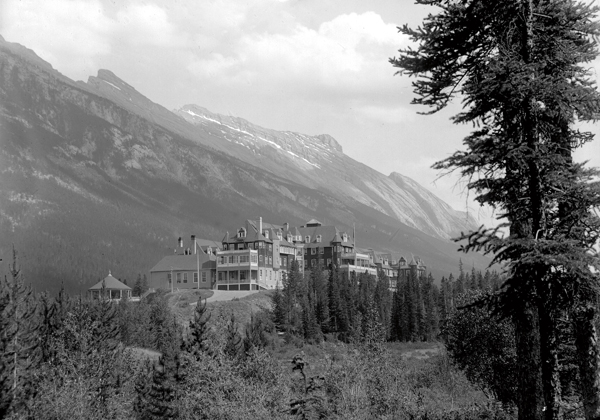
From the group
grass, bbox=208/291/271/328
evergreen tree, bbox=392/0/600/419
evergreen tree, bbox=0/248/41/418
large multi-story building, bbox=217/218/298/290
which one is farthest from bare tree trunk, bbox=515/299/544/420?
large multi-story building, bbox=217/218/298/290

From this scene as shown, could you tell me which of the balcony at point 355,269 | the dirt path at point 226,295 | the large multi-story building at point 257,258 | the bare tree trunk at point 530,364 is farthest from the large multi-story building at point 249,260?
the bare tree trunk at point 530,364

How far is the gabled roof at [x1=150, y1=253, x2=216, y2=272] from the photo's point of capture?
117875 mm

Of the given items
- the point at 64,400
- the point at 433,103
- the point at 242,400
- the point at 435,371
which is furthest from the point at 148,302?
the point at 433,103

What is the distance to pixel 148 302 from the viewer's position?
10944 centimetres

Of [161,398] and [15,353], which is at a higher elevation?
[15,353]

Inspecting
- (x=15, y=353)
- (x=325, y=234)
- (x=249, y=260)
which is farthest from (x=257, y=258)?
(x=15, y=353)

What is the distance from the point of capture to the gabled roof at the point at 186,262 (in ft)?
387

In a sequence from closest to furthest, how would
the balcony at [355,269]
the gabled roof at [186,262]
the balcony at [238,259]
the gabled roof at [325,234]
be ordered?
the balcony at [238,259] < the gabled roof at [186,262] < the balcony at [355,269] < the gabled roof at [325,234]

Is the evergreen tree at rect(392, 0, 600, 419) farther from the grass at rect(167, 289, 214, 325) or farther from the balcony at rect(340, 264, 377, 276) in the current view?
the balcony at rect(340, 264, 377, 276)

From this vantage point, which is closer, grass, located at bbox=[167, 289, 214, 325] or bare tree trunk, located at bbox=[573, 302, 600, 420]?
bare tree trunk, located at bbox=[573, 302, 600, 420]

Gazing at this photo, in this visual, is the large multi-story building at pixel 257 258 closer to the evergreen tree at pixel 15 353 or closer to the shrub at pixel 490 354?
the evergreen tree at pixel 15 353

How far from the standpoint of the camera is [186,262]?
396ft

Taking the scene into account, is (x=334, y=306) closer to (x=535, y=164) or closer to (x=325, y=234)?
(x=325, y=234)

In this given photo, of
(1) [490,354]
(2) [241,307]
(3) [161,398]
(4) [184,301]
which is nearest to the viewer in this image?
(1) [490,354]
